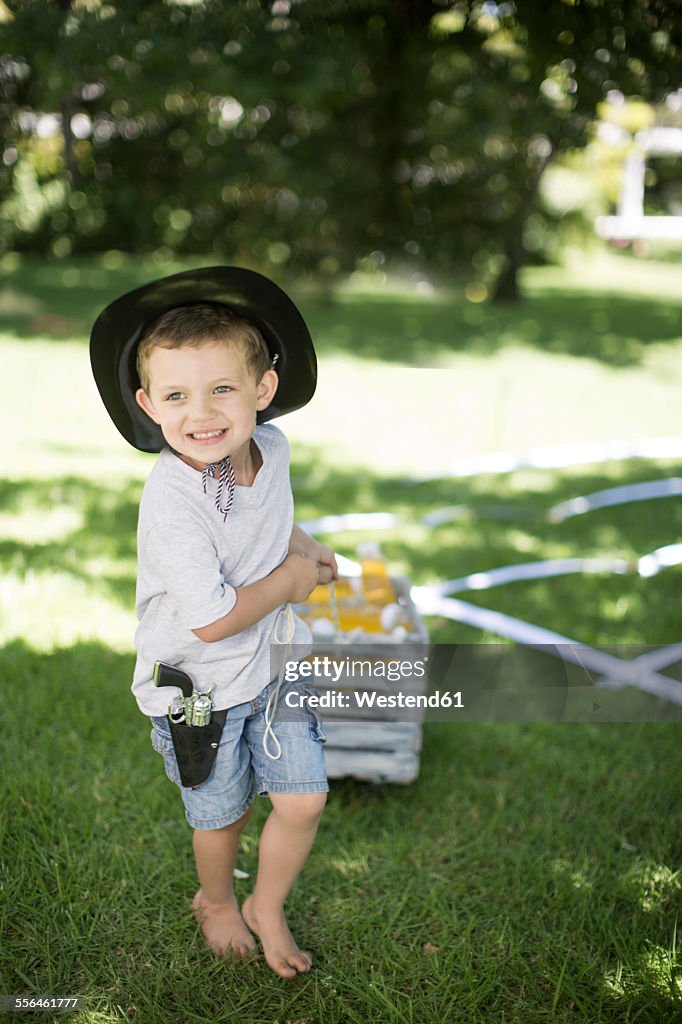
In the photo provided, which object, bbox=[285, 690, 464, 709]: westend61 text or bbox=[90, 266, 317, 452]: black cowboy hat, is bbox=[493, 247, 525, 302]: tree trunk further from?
bbox=[90, 266, 317, 452]: black cowboy hat

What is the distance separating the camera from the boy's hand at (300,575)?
6.82 ft

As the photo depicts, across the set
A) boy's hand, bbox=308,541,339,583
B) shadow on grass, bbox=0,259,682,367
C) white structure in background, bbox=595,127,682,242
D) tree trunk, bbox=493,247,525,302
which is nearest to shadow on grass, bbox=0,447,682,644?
boy's hand, bbox=308,541,339,583

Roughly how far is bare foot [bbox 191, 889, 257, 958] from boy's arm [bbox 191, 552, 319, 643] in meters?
0.73

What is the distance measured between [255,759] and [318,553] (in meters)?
0.49

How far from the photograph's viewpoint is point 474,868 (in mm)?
2607

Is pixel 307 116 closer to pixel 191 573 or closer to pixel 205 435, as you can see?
pixel 205 435

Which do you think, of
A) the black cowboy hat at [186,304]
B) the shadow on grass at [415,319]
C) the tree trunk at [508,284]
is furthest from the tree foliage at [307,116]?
the black cowboy hat at [186,304]

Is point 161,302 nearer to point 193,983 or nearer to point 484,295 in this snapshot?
point 193,983

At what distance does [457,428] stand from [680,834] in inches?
210

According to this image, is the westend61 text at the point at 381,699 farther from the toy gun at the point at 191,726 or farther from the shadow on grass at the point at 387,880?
the toy gun at the point at 191,726

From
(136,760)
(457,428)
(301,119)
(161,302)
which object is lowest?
(136,760)

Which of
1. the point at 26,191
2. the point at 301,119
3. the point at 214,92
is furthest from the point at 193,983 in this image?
the point at 26,191

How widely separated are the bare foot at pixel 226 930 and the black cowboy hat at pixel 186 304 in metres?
1.08

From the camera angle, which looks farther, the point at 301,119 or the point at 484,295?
the point at 484,295
